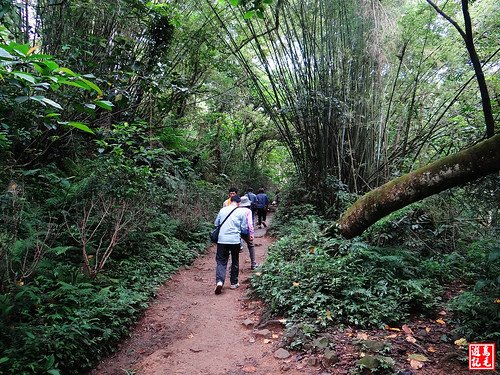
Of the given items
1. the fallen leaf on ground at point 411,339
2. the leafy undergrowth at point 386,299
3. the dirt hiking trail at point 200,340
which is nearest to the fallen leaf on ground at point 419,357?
the leafy undergrowth at point 386,299

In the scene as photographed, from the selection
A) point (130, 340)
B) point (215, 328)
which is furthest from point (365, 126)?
point (130, 340)

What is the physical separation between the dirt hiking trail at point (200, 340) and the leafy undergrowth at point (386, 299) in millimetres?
279

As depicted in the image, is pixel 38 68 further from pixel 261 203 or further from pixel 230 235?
pixel 261 203

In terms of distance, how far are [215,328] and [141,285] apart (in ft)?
4.57

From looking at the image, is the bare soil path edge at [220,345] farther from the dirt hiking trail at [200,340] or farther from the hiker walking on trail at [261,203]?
the hiker walking on trail at [261,203]

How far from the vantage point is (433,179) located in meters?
3.20

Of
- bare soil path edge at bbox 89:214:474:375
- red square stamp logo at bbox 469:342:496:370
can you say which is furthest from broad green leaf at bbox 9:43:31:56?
red square stamp logo at bbox 469:342:496:370

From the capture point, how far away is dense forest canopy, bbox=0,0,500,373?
3236 mm

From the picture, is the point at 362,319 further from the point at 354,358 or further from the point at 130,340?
the point at 130,340

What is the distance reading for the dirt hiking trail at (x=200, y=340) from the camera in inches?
113

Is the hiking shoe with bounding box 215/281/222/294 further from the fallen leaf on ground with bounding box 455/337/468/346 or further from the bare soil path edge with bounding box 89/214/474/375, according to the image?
the fallen leaf on ground with bounding box 455/337/468/346

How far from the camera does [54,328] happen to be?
284cm

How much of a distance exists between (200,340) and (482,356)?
256 cm

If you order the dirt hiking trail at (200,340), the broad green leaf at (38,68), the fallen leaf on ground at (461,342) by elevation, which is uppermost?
the broad green leaf at (38,68)
